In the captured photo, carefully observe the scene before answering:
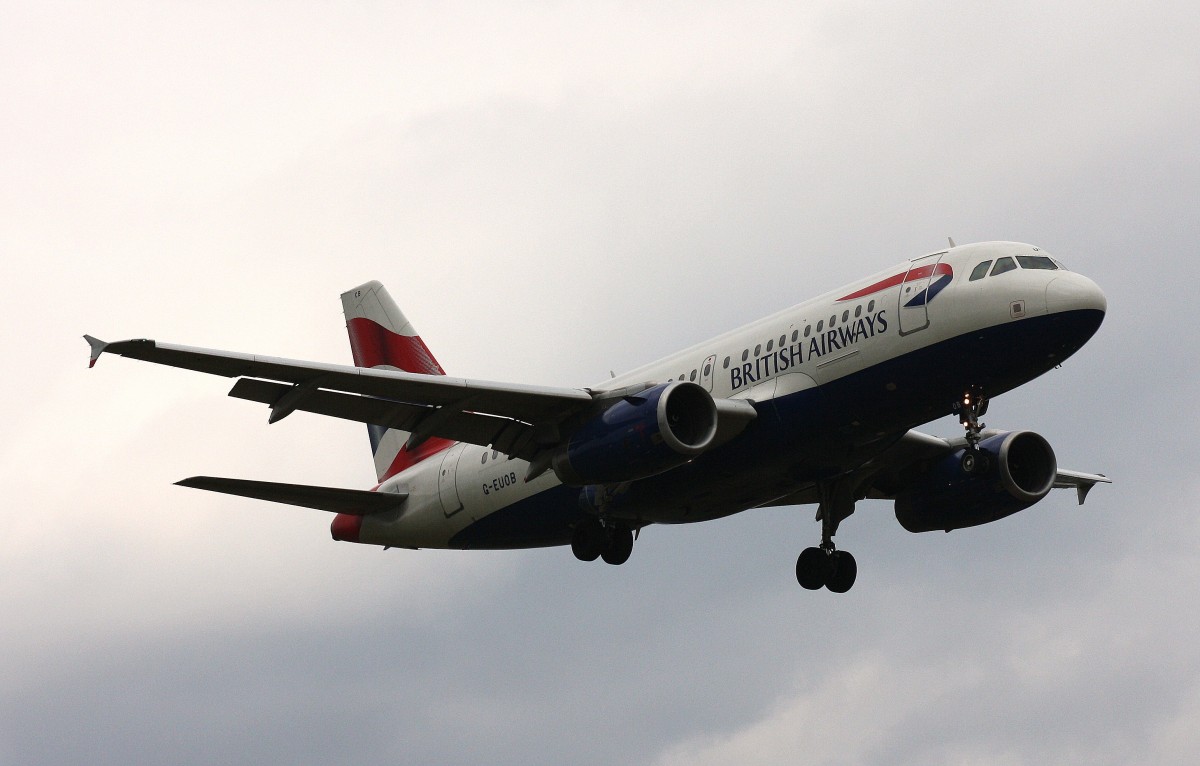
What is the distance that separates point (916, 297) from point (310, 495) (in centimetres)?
1576

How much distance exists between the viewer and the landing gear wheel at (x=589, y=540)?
37.8m

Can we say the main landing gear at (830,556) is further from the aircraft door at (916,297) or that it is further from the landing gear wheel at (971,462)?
the aircraft door at (916,297)

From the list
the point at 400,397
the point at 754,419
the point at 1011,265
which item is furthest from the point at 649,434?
the point at 1011,265

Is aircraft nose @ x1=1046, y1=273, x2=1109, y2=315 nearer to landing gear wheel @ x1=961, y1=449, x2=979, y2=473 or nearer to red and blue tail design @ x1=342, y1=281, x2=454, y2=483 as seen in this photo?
landing gear wheel @ x1=961, y1=449, x2=979, y2=473

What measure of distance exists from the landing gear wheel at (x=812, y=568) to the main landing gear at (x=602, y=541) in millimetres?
4749

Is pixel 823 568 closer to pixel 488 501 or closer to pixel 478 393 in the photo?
pixel 488 501

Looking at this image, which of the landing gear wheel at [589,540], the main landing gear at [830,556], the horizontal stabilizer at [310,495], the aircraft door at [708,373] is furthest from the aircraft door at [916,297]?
the horizontal stabilizer at [310,495]

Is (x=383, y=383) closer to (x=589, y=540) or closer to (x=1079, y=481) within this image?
(x=589, y=540)

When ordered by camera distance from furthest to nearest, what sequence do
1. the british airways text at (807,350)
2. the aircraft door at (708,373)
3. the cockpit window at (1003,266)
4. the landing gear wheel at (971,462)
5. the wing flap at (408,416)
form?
the aircraft door at (708,373), the landing gear wheel at (971,462), the british airways text at (807,350), the wing flap at (408,416), the cockpit window at (1003,266)

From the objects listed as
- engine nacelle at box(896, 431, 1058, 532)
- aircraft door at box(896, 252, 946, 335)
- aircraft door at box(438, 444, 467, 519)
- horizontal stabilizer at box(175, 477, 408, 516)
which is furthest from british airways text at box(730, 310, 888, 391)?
horizontal stabilizer at box(175, 477, 408, 516)

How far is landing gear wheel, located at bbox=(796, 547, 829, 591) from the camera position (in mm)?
40062

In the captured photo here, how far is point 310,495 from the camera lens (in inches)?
1566

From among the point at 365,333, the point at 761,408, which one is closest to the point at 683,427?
the point at 761,408

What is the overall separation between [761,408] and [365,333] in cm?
1569
